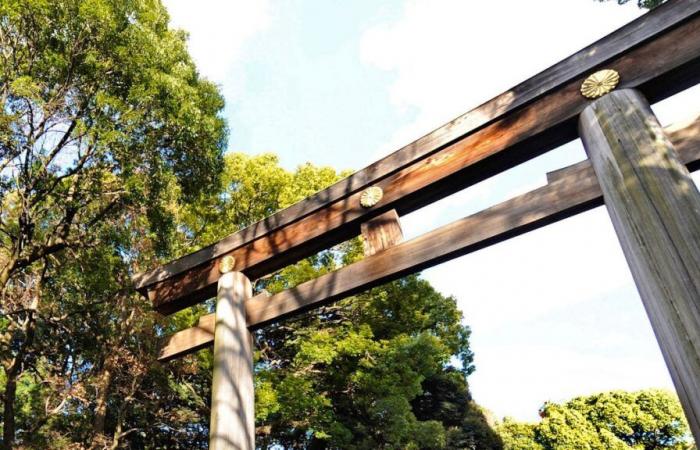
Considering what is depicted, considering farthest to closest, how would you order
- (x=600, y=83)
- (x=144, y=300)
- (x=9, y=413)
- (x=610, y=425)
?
1. (x=610, y=425)
2. (x=144, y=300)
3. (x=9, y=413)
4. (x=600, y=83)

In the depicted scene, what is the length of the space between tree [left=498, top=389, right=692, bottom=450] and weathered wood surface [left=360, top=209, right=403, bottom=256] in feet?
49.2

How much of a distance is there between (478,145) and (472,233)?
1.98 feet

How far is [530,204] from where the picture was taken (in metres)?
2.56

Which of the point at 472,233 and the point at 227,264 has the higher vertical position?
the point at 227,264

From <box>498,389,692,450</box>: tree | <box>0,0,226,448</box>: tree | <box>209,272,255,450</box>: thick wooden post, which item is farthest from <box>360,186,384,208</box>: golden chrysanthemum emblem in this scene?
<box>498,389,692,450</box>: tree

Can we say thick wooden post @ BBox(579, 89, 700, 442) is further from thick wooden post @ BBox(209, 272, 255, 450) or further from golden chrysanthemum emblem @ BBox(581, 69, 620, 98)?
thick wooden post @ BBox(209, 272, 255, 450)

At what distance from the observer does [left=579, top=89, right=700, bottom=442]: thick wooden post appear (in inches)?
70.7

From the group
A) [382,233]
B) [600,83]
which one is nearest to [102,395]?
→ [382,233]

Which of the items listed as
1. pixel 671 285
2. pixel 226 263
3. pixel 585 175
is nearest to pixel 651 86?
pixel 585 175

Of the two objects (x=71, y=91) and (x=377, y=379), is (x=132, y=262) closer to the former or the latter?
(x=71, y=91)

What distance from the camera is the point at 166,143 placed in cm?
658

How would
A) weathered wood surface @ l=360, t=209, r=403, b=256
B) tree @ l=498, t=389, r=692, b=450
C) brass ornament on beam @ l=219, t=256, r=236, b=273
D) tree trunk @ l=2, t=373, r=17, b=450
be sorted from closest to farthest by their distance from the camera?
1. weathered wood surface @ l=360, t=209, r=403, b=256
2. brass ornament on beam @ l=219, t=256, r=236, b=273
3. tree trunk @ l=2, t=373, r=17, b=450
4. tree @ l=498, t=389, r=692, b=450

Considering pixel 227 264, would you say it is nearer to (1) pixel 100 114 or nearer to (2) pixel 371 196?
(2) pixel 371 196

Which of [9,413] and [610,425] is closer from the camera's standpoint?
[9,413]
